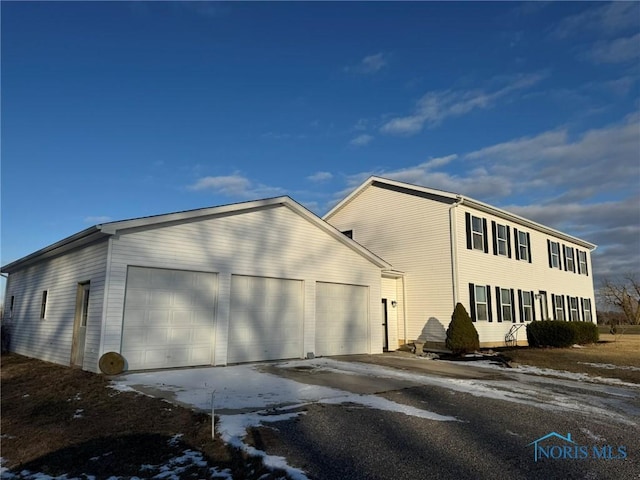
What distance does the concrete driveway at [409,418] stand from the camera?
489 cm

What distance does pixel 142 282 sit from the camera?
1130 cm

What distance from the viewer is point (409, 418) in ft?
21.9

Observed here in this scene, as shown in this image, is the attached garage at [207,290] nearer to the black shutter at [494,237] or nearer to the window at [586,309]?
the black shutter at [494,237]

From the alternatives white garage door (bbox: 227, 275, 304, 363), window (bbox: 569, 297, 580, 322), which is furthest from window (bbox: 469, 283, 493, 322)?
window (bbox: 569, 297, 580, 322)

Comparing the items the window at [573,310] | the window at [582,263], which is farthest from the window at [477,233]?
the window at [582,263]

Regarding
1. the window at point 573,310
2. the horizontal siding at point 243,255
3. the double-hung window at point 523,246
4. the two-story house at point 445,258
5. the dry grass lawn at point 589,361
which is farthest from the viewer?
the window at point 573,310

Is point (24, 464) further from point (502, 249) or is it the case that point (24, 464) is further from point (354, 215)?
point (502, 249)

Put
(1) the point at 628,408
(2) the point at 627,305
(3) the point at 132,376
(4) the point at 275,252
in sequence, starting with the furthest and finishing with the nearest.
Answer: (2) the point at 627,305 < (4) the point at 275,252 < (3) the point at 132,376 < (1) the point at 628,408

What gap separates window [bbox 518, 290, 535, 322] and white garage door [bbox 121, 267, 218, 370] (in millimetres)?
15453

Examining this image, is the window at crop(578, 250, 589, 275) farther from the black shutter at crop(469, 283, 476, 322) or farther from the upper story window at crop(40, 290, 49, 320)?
the upper story window at crop(40, 290, 49, 320)

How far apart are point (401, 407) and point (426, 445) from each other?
1.94 m

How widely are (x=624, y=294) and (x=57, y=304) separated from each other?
174ft

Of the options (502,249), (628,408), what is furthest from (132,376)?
(502,249)

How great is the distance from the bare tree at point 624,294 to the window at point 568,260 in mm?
25085
